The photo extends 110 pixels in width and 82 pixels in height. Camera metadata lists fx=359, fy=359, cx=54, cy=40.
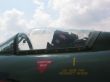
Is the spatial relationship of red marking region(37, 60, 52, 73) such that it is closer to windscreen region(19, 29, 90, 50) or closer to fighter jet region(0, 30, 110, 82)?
fighter jet region(0, 30, 110, 82)

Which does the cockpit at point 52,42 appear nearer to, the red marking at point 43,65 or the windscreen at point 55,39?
the windscreen at point 55,39

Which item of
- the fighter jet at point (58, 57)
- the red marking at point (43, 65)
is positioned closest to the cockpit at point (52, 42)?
the fighter jet at point (58, 57)

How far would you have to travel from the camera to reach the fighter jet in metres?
7.97

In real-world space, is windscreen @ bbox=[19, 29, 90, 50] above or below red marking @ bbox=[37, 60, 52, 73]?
above

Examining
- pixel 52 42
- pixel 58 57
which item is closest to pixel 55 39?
pixel 52 42

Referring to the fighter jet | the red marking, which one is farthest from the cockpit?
the red marking

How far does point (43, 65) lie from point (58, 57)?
0.41 meters

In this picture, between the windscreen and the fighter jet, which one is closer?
the fighter jet

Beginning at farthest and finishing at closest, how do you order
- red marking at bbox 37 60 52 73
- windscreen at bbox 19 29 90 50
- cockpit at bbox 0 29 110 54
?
windscreen at bbox 19 29 90 50 < cockpit at bbox 0 29 110 54 < red marking at bbox 37 60 52 73

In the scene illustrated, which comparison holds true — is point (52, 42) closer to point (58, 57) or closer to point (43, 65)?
point (58, 57)

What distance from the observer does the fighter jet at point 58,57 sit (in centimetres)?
797

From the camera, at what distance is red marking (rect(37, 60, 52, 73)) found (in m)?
8.38

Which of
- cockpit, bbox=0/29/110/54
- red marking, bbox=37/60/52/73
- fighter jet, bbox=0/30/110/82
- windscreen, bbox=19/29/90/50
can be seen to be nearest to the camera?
fighter jet, bbox=0/30/110/82

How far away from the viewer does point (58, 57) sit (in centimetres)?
852
